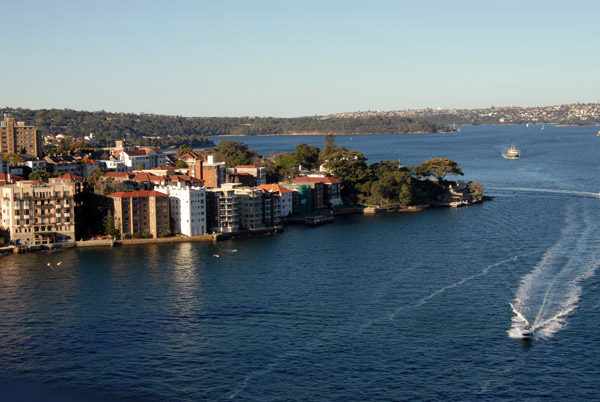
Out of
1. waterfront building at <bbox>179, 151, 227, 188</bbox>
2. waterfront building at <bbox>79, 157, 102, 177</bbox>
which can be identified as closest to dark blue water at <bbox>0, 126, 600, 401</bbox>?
waterfront building at <bbox>179, 151, 227, 188</bbox>

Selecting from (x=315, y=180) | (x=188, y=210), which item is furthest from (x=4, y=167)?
(x=315, y=180)

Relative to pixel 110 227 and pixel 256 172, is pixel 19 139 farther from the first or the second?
pixel 110 227

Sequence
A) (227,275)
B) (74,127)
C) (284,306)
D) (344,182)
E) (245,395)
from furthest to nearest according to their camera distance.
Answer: (74,127) → (344,182) → (227,275) → (284,306) → (245,395)

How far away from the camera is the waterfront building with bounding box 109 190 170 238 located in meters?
29.5

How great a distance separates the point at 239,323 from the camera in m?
17.5

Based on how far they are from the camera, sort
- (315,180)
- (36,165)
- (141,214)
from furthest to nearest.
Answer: (36,165) < (315,180) < (141,214)

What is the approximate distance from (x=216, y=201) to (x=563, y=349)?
1775 cm

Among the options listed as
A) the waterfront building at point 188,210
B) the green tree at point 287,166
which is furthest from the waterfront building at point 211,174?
the waterfront building at point 188,210

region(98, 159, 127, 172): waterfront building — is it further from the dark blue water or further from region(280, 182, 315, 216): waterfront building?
the dark blue water

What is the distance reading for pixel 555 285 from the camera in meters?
20.2

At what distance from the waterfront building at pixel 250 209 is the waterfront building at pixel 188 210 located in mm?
2165

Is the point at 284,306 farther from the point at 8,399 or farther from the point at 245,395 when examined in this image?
the point at 8,399

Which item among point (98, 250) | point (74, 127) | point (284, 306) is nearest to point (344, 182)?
point (98, 250)

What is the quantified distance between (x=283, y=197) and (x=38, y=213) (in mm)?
11329
